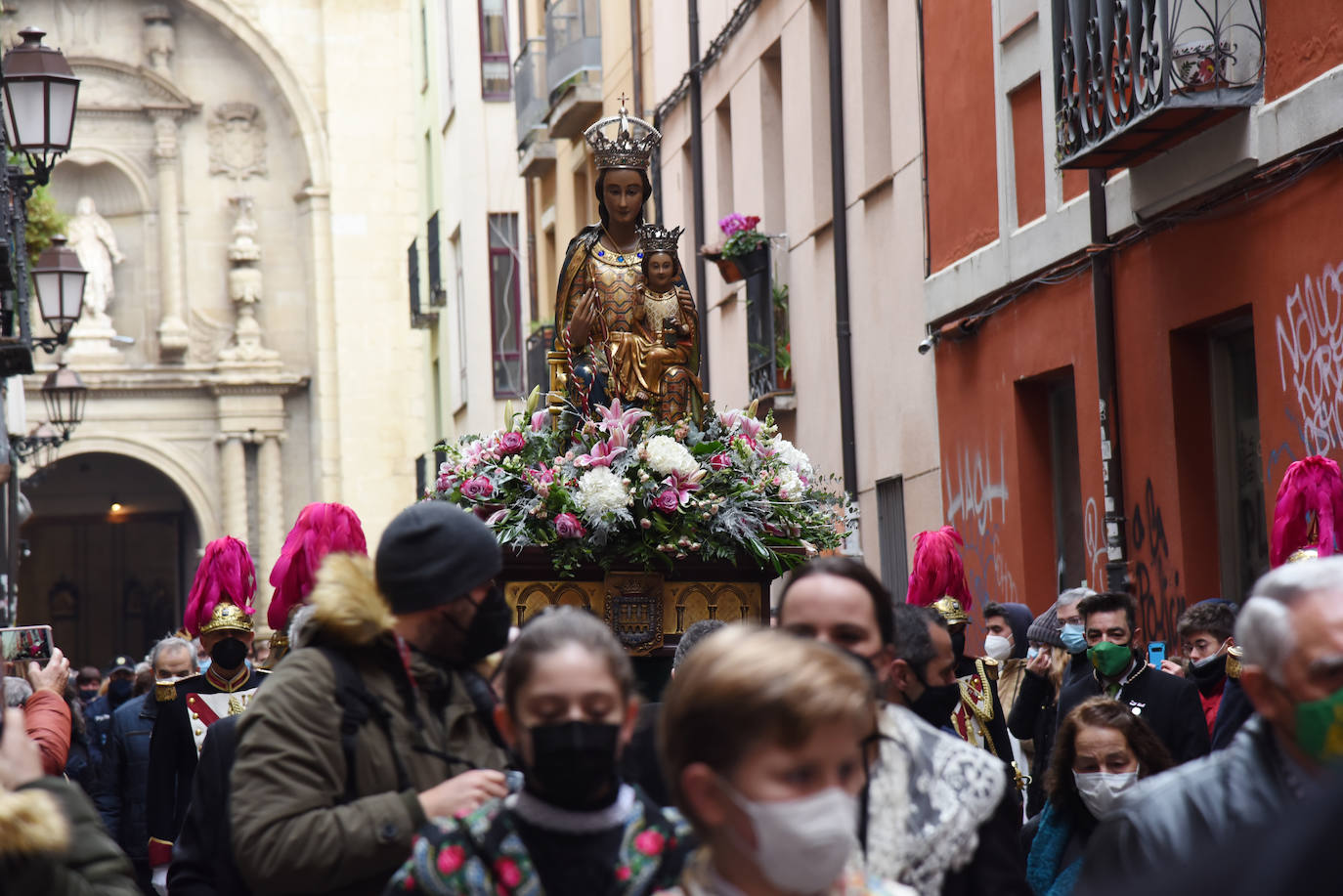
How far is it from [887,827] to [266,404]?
35.0m

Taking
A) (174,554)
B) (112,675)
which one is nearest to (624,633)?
(112,675)

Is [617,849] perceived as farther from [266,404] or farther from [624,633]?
[266,404]

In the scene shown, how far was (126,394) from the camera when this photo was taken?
1484 inches

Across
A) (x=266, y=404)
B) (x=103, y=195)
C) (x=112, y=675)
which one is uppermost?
(x=103, y=195)

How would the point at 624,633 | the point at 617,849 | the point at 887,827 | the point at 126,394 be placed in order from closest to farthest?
the point at 617,849 → the point at 887,827 → the point at 624,633 → the point at 126,394

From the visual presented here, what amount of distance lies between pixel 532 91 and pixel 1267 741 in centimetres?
2498

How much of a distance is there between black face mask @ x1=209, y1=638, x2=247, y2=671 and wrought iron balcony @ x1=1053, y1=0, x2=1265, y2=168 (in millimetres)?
4853

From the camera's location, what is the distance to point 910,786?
13.0 feet

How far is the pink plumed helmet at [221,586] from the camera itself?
1043 cm

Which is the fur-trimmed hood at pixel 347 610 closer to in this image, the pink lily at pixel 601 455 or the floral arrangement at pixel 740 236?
the pink lily at pixel 601 455

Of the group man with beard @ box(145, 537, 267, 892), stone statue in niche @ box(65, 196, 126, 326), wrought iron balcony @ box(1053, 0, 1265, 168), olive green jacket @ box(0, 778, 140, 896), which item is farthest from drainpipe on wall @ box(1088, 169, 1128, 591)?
stone statue in niche @ box(65, 196, 126, 326)

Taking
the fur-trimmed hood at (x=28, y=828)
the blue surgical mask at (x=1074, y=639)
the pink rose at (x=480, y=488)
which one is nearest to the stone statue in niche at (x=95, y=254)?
the pink rose at (x=480, y=488)

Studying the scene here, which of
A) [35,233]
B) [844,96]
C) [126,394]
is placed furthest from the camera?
[126,394]

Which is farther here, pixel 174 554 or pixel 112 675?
pixel 174 554
